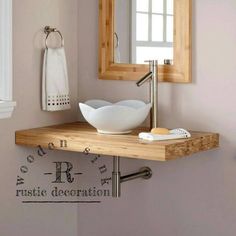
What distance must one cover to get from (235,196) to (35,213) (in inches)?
38.2

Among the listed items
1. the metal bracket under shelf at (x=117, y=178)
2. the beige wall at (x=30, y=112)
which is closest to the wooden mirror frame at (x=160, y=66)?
the beige wall at (x=30, y=112)

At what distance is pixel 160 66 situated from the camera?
115 inches

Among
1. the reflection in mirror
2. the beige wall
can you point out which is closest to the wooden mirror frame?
the reflection in mirror

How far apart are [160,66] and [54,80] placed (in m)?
0.51

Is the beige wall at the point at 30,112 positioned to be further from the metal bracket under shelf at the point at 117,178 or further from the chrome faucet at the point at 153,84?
the chrome faucet at the point at 153,84

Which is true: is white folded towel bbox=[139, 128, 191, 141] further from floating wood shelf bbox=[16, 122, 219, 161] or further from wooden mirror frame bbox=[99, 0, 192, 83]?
wooden mirror frame bbox=[99, 0, 192, 83]

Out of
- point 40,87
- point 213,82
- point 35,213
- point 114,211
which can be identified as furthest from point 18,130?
point 213,82

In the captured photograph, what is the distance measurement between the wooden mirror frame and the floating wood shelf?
0.89 ft

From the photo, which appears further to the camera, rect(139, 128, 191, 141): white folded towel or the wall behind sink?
the wall behind sink

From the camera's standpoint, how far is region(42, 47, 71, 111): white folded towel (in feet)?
9.77

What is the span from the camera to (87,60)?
3.18 m

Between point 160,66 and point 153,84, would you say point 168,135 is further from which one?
point 160,66

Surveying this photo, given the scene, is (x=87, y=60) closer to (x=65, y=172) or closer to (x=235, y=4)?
(x=65, y=172)

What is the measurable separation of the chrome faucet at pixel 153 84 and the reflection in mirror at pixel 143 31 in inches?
3.7
